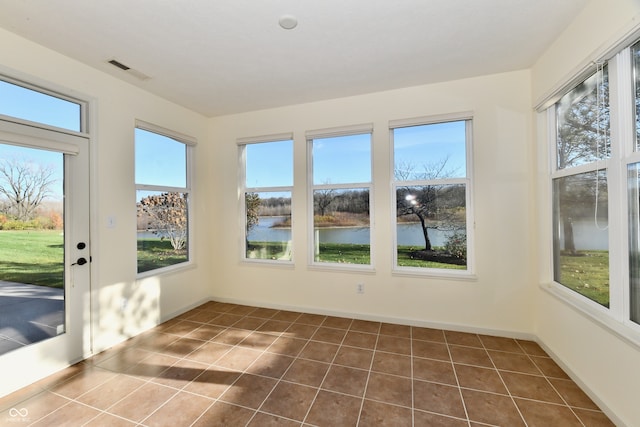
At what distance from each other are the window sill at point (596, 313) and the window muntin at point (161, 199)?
424 centimetres

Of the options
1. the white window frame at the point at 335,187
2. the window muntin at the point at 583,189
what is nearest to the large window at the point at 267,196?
the white window frame at the point at 335,187

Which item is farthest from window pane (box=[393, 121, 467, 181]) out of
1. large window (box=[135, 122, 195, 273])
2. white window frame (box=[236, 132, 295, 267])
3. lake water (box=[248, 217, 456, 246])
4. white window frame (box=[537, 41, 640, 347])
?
large window (box=[135, 122, 195, 273])

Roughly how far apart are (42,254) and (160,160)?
5.14 ft

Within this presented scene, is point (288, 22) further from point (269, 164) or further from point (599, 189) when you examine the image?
point (599, 189)

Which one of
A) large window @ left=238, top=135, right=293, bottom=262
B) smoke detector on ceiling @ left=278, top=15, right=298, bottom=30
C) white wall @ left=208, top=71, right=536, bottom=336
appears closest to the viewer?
smoke detector on ceiling @ left=278, top=15, right=298, bottom=30

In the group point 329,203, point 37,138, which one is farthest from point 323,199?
point 37,138

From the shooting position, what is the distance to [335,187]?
11.9 ft

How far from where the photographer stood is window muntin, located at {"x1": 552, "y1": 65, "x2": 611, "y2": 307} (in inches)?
75.8

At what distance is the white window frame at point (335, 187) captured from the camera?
135 inches

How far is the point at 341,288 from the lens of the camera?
11.6ft

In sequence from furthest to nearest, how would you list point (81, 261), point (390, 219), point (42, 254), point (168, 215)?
point (168, 215)
point (390, 219)
point (81, 261)
point (42, 254)

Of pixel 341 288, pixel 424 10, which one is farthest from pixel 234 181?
pixel 424 10

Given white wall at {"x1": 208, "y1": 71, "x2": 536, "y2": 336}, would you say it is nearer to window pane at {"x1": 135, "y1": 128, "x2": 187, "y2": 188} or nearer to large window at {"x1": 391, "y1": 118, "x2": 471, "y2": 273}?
large window at {"x1": 391, "y1": 118, "x2": 471, "y2": 273}

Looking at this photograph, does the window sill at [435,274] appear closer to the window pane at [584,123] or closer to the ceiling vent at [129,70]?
the window pane at [584,123]
